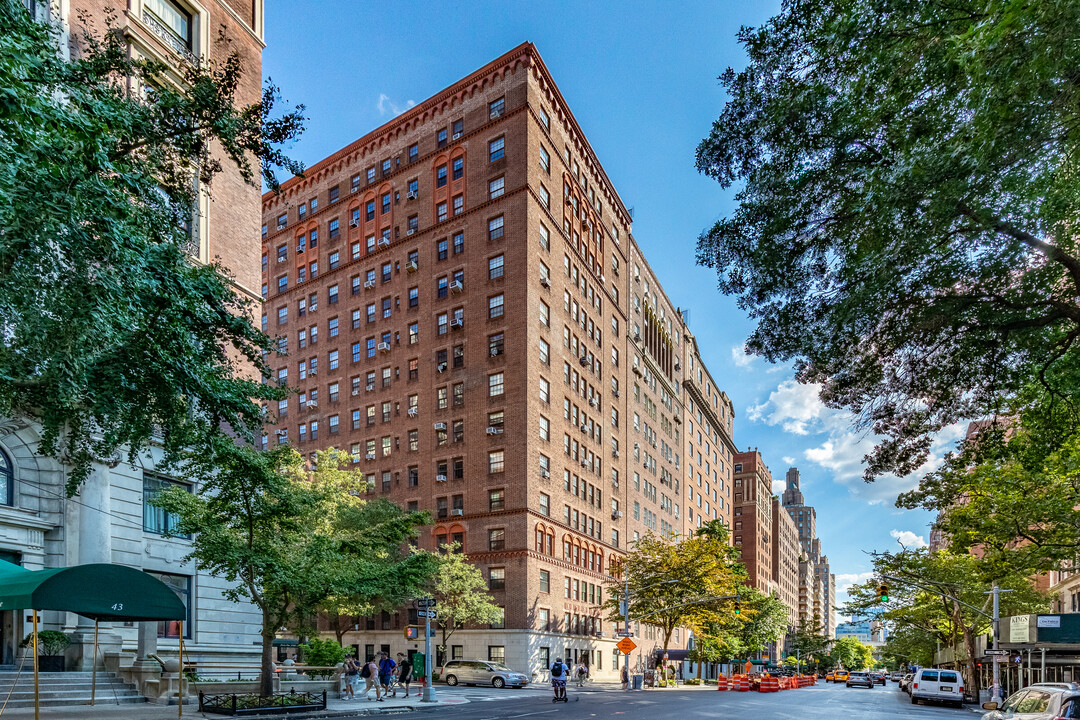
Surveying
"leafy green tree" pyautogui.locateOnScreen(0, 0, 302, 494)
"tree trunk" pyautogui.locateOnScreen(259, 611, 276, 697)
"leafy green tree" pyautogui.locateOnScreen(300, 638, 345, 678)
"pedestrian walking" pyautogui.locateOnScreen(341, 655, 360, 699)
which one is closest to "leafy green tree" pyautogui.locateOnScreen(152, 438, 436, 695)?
"tree trunk" pyautogui.locateOnScreen(259, 611, 276, 697)

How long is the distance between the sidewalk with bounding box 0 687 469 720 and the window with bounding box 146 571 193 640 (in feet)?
16.7

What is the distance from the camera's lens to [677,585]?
55.6 m

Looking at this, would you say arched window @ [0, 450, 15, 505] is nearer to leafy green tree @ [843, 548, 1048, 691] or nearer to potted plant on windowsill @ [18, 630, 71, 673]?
potted plant on windowsill @ [18, 630, 71, 673]

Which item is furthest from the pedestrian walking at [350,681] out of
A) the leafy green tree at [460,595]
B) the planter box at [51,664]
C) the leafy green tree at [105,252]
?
the leafy green tree at [105,252]

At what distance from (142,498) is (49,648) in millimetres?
5720

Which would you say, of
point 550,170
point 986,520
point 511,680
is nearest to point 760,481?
point 550,170

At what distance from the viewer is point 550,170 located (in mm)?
60188

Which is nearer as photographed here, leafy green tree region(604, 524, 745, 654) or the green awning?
the green awning

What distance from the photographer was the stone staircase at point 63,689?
19.1 meters

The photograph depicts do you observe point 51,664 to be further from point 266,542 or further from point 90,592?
point 90,592

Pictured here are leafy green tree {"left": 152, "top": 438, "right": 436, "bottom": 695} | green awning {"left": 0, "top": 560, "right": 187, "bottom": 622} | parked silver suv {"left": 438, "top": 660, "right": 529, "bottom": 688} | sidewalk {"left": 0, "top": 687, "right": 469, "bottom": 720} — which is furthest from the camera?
parked silver suv {"left": 438, "top": 660, "right": 529, "bottom": 688}

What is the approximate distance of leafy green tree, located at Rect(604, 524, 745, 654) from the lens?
2157 inches

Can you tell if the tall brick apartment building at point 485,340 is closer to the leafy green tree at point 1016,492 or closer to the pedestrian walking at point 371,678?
the pedestrian walking at point 371,678

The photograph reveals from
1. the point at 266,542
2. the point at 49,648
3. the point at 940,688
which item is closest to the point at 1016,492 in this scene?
the point at 940,688
